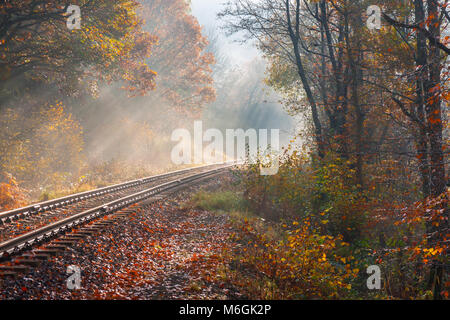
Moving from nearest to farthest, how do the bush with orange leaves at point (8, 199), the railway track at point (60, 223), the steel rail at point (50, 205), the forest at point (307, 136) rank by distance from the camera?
1. the railway track at point (60, 223)
2. the forest at point (307, 136)
3. the steel rail at point (50, 205)
4. the bush with orange leaves at point (8, 199)

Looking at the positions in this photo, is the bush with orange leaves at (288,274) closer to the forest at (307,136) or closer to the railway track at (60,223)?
the forest at (307,136)

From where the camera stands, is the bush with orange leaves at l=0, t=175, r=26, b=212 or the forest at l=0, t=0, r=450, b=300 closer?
the forest at l=0, t=0, r=450, b=300

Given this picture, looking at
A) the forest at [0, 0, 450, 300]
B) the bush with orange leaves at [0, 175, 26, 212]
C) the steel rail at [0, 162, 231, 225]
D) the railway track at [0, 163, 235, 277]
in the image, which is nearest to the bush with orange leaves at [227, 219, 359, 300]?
the forest at [0, 0, 450, 300]

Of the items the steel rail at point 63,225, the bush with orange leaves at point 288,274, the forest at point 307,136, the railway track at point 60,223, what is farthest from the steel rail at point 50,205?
the bush with orange leaves at point 288,274

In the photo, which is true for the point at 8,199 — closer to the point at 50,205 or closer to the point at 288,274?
the point at 50,205

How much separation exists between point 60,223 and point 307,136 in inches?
489

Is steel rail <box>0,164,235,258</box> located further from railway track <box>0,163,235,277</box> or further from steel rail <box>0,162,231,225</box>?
steel rail <box>0,162,231,225</box>

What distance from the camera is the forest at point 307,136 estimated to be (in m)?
6.85

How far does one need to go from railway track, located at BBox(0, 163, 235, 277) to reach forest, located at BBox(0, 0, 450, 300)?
2316 millimetres

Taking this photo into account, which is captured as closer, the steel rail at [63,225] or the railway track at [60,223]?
the railway track at [60,223]

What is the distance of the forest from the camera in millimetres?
6852

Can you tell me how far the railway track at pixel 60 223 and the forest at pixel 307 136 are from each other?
7.60ft

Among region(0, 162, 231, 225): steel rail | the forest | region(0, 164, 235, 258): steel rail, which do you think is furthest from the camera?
region(0, 162, 231, 225): steel rail
